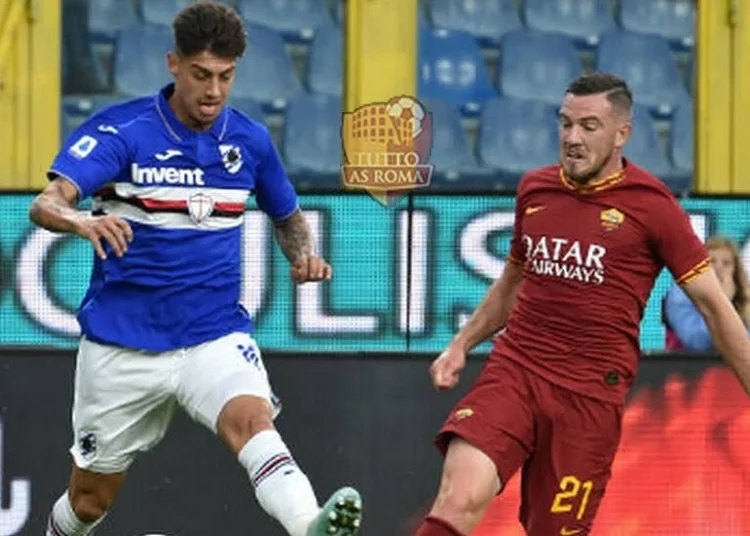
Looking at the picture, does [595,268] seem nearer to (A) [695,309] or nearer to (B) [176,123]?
(B) [176,123]

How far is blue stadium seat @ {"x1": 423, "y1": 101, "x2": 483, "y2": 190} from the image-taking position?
13.3m

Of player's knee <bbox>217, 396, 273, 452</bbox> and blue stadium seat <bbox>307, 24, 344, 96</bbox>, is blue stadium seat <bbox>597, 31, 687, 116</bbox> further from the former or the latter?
player's knee <bbox>217, 396, 273, 452</bbox>

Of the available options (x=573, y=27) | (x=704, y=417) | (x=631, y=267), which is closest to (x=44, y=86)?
(x=573, y=27)

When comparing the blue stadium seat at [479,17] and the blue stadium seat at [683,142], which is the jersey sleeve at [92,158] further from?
the blue stadium seat at [683,142]

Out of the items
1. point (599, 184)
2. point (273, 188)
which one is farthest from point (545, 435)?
point (273, 188)

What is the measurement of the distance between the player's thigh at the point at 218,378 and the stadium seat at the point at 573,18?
5.85 meters

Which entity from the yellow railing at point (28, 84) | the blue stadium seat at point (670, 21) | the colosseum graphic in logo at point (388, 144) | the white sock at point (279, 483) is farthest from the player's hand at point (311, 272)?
the blue stadium seat at point (670, 21)

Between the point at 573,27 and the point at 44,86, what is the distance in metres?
3.06

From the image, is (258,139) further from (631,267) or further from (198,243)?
(631,267)

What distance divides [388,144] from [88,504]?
15.9ft

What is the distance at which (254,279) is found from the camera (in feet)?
32.4

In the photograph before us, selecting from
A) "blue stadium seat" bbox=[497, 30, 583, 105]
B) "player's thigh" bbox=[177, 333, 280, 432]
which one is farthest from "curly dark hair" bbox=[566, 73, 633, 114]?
"blue stadium seat" bbox=[497, 30, 583, 105]

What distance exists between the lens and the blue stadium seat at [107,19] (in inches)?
523

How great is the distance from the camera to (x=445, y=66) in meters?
13.4
